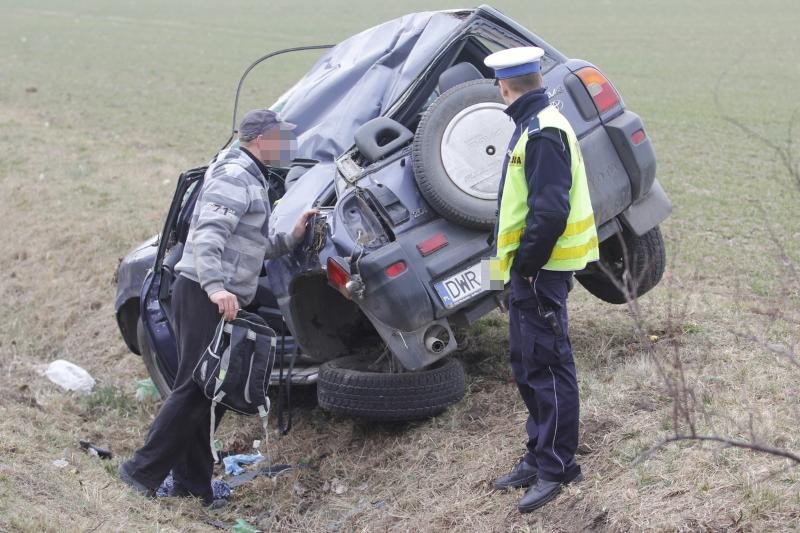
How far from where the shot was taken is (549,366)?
436 cm

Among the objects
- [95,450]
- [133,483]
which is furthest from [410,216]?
[95,450]

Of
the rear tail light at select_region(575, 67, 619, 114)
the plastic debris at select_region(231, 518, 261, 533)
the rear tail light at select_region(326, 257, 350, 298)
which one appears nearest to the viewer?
the plastic debris at select_region(231, 518, 261, 533)

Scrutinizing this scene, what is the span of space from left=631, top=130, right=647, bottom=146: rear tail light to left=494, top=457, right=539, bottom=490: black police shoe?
6.34 feet

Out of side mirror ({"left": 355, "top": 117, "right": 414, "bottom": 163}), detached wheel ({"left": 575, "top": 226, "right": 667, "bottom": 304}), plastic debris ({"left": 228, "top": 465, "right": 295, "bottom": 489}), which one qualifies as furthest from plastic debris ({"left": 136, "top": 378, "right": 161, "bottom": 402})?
detached wheel ({"left": 575, "top": 226, "right": 667, "bottom": 304})

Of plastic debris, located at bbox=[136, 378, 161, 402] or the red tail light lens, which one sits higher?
the red tail light lens

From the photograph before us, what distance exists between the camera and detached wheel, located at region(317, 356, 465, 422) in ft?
17.7

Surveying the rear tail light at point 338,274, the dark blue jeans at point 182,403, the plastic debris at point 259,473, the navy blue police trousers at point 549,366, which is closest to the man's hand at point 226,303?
the dark blue jeans at point 182,403

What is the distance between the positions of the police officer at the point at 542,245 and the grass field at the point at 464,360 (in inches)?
11.7

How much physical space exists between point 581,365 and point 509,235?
6.28ft

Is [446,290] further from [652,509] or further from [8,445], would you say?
[8,445]

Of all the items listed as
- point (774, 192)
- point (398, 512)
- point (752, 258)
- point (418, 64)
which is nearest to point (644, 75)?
point (774, 192)

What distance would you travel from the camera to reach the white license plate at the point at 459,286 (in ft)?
17.2

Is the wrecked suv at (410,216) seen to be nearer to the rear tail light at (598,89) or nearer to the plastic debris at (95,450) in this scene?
the rear tail light at (598,89)

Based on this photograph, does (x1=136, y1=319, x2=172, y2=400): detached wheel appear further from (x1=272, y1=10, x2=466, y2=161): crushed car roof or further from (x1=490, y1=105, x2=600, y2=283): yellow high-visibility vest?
(x1=490, y1=105, x2=600, y2=283): yellow high-visibility vest
